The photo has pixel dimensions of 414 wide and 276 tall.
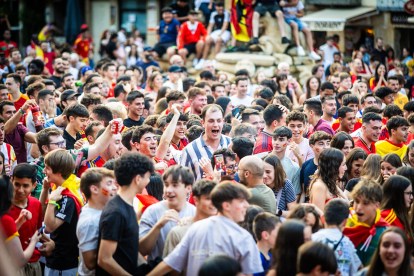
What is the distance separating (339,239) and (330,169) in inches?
52.5

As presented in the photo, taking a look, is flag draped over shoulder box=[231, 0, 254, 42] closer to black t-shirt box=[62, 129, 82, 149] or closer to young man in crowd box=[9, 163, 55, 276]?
black t-shirt box=[62, 129, 82, 149]

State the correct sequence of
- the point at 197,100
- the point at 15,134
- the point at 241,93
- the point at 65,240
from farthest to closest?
the point at 241,93
the point at 197,100
the point at 15,134
the point at 65,240

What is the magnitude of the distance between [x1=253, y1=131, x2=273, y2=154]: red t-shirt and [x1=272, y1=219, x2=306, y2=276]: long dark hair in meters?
3.03

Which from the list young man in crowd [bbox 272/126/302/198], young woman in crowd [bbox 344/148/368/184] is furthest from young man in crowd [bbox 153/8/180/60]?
young woman in crowd [bbox 344/148/368/184]

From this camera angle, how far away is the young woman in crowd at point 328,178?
486cm

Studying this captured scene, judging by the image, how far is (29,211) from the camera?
4.37m

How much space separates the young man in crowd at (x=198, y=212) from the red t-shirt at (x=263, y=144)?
264 cm

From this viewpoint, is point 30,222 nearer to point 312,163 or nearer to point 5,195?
point 5,195

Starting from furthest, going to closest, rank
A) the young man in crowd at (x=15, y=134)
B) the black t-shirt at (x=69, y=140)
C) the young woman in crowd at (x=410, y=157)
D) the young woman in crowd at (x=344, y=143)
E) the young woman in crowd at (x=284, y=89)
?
the young woman in crowd at (x=284, y=89) → the young man in crowd at (x=15, y=134) → the black t-shirt at (x=69, y=140) → the young woman in crowd at (x=344, y=143) → the young woman in crowd at (x=410, y=157)

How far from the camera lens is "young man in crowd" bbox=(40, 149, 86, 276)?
4.38 meters

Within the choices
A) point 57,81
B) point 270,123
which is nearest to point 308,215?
point 270,123

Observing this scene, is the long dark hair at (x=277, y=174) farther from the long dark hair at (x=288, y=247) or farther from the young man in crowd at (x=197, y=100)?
the young man in crowd at (x=197, y=100)

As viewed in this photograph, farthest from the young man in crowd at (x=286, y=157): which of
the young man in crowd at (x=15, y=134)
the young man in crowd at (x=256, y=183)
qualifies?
A: the young man in crowd at (x=15, y=134)

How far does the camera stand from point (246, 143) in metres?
5.59
